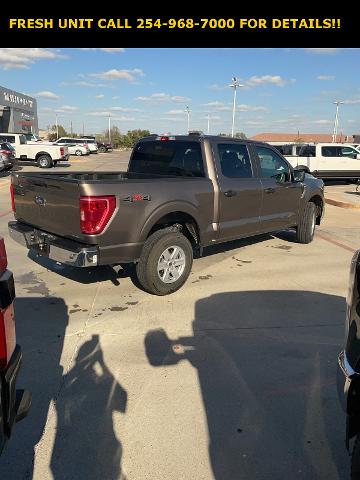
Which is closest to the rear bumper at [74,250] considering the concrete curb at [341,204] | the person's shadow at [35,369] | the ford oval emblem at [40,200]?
the ford oval emblem at [40,200]

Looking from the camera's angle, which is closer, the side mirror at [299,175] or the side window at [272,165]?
the side window at [272,165]

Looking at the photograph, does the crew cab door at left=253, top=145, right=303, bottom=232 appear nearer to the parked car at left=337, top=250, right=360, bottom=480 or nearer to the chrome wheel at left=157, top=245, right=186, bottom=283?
the chrome wheel at left=157, top=245, right=186, bottom=283

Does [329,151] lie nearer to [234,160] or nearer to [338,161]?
[338,161]

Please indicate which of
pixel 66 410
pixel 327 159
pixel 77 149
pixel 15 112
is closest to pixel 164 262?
pixel 66 410

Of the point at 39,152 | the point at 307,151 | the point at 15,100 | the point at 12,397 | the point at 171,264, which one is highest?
the point at 15,100

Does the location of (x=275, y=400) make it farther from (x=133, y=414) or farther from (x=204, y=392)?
(x=133, y=414)

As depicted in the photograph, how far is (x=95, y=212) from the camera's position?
13.6ft

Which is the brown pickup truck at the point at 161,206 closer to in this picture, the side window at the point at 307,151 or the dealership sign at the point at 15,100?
the side window at the point at 307,151

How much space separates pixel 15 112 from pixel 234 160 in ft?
185

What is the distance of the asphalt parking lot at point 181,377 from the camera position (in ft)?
8.02

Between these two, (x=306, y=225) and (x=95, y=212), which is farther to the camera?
(x=306, y=225)

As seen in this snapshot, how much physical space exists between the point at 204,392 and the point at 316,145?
18410mm

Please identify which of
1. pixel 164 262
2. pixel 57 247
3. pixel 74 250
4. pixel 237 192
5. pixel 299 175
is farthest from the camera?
pixel 299 175

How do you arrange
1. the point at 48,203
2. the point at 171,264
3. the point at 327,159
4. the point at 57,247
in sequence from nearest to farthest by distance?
the point at 57,247 → the point at 48,203 → the point at 171,264 → the point at 327,159
